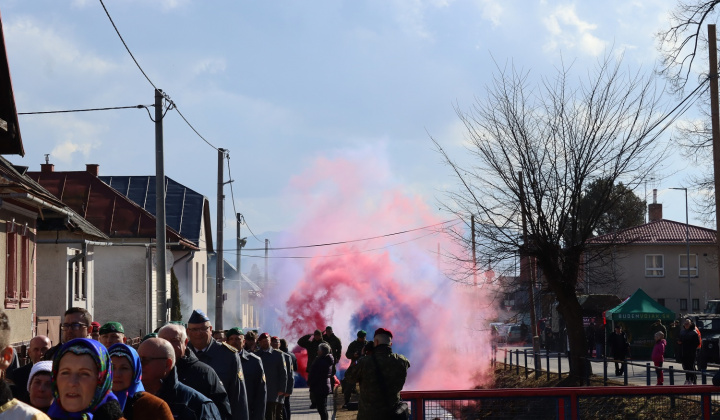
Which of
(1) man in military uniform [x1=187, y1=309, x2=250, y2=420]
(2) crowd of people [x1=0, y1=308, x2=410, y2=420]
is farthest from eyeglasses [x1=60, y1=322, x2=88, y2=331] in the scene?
(1) man in military uniform [x1=187, y1=309, x2=250, y2=420]

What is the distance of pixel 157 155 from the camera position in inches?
768

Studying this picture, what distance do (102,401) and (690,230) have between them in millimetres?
67155

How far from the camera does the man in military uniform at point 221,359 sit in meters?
8.10

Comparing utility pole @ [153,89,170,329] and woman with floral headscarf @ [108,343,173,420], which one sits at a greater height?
utility pole @ [153,89,170,329]

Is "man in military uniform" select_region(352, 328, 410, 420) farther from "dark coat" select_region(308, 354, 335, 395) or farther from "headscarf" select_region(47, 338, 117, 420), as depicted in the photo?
"dark coat" select_region(308, 354, 335, 395)

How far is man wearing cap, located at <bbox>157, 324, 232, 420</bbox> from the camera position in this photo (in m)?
6.55

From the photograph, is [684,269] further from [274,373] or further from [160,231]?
[274,373]

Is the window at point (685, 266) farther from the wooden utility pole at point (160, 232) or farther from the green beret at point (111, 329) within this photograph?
the green beret at point (111, 329)

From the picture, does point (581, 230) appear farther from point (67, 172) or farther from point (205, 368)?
point (67, 172)

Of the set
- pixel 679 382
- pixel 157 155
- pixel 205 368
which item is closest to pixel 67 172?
pixel 157 155

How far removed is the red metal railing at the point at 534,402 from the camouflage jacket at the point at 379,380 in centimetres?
43

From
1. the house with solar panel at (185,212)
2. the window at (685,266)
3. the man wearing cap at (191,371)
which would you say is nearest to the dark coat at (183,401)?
the man wearing cap at (191,371)

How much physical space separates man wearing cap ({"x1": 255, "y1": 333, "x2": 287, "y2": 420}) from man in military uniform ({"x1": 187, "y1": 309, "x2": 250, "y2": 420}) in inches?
212

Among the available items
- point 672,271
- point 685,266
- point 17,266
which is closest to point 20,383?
point 17,266
